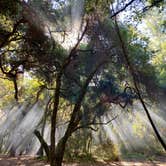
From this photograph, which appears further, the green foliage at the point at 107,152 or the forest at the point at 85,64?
the green foliage at the point at 107,152

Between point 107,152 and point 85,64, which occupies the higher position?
point 85,64

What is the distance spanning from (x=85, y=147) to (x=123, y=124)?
6.25 m

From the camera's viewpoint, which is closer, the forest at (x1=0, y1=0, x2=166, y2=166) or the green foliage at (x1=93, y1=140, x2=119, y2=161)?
the forest at (x1=0, y1=0, x2=166, y2=166)

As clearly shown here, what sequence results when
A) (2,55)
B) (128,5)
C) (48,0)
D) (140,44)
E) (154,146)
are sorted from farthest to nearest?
(154,146), (140,44), (2,55), (48,0), (128,5)

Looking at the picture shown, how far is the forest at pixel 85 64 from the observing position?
7.25 m

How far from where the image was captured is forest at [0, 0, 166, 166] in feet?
23.8

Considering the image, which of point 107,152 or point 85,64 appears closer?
point 85,64

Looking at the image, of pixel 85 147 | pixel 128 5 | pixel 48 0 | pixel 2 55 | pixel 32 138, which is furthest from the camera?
pixel 32 138

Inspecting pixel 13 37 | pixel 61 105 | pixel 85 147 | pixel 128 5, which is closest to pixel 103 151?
pixel 85 147

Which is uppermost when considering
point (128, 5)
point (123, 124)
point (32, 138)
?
point (32, 138)

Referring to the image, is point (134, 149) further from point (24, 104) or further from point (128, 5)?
point (128, 5)

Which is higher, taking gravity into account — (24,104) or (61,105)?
(24,104)

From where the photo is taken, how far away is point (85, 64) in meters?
12.3

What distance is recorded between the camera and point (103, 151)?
15750 millimetres
